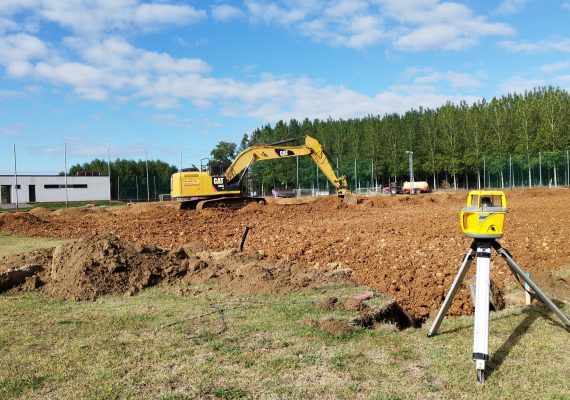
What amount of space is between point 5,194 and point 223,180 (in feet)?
132

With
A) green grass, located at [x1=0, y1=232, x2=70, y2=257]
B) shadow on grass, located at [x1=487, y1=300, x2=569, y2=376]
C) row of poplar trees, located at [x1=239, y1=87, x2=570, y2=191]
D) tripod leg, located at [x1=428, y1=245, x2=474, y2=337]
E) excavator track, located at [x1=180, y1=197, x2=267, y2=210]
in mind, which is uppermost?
row of poplar trees, located at [x1=239, y1=87, x2=570, y2=191]

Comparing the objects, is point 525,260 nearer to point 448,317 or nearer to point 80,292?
point 448,317

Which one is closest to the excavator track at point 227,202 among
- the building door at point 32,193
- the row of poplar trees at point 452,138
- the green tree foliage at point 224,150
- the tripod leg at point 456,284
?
the tripod leg at point 456,284

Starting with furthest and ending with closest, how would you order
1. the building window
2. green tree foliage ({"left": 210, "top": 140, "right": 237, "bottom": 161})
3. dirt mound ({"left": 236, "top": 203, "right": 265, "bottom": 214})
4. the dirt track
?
green tree foliage ({"left": 210, "top": 140, "right": 237, "bottom": 161}) < the building window < dirt mound ({"left": 236, "top": 203, "right": 265, "bottom": 214}) < the dirt track

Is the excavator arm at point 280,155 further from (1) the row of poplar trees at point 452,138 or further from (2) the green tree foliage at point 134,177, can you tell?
(2) the green tree foliage at point 134,177

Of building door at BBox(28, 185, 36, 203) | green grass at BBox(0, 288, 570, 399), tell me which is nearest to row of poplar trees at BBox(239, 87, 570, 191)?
building door at BBox(28, 185, 36, 203)

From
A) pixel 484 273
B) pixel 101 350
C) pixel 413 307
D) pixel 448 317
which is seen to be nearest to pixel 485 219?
pixel 484 273

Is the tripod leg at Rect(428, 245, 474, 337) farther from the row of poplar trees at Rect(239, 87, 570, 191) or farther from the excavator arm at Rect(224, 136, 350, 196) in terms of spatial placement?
the row of poplar trees at Rect(239, 87, 570, 191)

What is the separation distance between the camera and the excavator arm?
25266 mm

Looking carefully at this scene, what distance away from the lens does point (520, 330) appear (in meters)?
5.09

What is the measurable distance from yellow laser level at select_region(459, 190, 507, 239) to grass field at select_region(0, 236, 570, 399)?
1131 mm

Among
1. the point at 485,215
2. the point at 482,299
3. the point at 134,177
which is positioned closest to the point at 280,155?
the point at 485,215

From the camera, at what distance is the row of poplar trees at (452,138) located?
5500cm

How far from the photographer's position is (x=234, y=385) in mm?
3846
